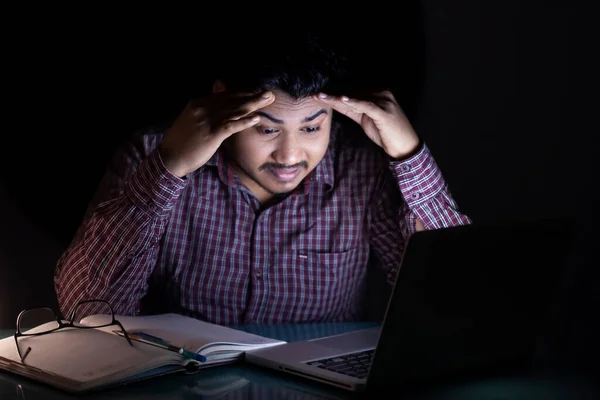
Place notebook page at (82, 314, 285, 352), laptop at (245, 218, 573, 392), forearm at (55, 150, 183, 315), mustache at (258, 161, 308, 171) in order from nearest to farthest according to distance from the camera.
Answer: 1. laptop at (245, 218, 573, 392)
2. notebook page at (82, 314, 285, 352)
3. forearm at (55, 150, 183, 315)
4. mustache at (258, 161, 308, 171)

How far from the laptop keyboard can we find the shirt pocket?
2.64 ft

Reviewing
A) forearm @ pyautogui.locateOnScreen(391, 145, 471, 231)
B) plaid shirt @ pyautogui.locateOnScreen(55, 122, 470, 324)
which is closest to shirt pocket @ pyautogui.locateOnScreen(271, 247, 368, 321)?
plaid shirt @ pyautogui.locateOnScreen(55, 122, 470, 324)

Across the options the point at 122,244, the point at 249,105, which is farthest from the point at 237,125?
the point at 122,244

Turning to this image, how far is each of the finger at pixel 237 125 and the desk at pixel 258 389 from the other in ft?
1.95

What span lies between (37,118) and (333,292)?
100 centimetres

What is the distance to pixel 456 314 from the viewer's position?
4.06 ft

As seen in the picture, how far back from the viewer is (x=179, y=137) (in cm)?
184

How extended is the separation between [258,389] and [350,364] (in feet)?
0.54

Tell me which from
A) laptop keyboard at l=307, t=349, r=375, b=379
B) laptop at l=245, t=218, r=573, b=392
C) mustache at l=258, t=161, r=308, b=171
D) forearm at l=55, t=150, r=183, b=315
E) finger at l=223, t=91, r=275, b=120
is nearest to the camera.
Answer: laptop at l=245, t=218, r=573, b=392

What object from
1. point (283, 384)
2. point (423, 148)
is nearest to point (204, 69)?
point (423, 148)

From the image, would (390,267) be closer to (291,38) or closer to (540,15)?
(291,38)

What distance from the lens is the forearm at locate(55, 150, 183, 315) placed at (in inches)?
74.4

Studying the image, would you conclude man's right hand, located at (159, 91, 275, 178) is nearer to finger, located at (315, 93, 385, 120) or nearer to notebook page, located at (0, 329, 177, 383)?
finger, located at (315, 93, 385, 120)

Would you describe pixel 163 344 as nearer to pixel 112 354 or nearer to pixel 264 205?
pixel 112 354
